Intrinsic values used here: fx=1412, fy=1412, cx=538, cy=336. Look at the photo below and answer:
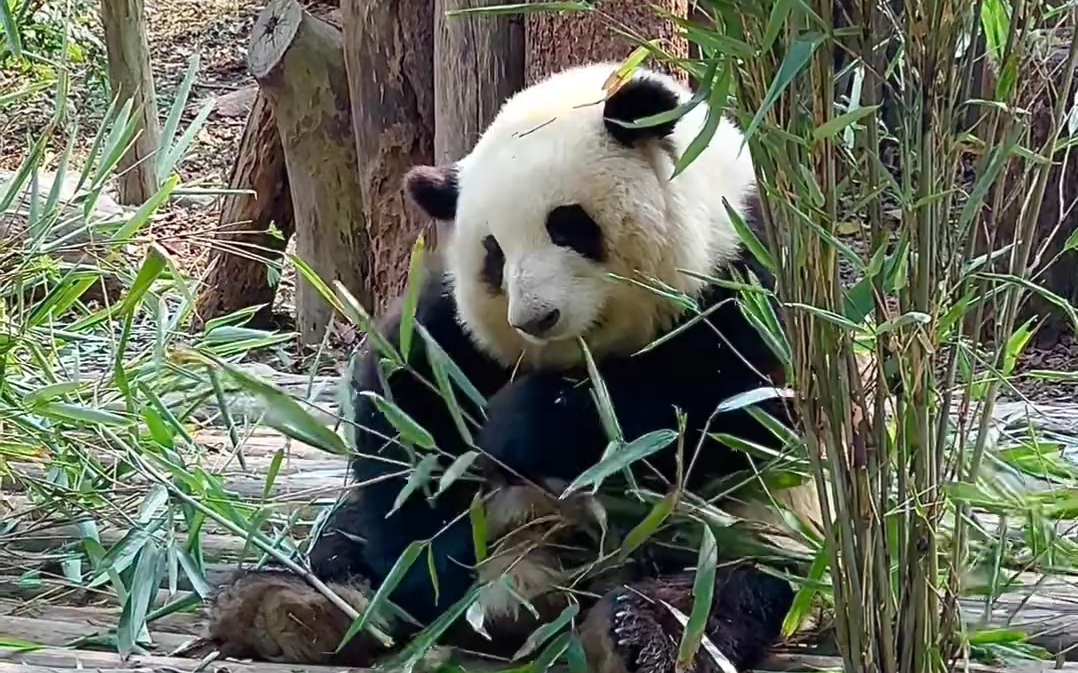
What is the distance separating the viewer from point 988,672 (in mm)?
1979

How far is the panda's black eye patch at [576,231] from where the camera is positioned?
230cm

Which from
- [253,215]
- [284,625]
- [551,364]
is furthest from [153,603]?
[253,215]

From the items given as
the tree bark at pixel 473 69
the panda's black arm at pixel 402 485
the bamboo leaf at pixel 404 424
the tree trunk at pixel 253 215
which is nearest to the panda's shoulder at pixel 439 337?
the panda's black arm at pixel 402 485

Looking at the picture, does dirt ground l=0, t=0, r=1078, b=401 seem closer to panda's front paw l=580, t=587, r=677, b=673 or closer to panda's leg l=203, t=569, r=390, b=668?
panda's leg l=203, t=569, r=390, b=668

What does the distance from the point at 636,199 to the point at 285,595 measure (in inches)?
33.0

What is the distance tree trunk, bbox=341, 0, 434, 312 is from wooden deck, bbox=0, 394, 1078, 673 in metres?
0.91

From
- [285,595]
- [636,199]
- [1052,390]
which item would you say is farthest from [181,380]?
[1052,390]

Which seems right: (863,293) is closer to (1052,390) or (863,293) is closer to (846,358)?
(846,358)

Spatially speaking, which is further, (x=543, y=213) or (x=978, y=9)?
(x=543, y=213)

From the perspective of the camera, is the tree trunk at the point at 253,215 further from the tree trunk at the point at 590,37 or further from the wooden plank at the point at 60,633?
the wooden plank at the point at 60,633

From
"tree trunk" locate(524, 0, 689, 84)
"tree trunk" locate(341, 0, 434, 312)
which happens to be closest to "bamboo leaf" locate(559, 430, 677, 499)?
"tree trunk" locate(524, 0, 689, 84)

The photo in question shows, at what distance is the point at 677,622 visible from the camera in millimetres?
1975

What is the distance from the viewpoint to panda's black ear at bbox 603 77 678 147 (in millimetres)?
2268

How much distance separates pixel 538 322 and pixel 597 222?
0.22 metres
